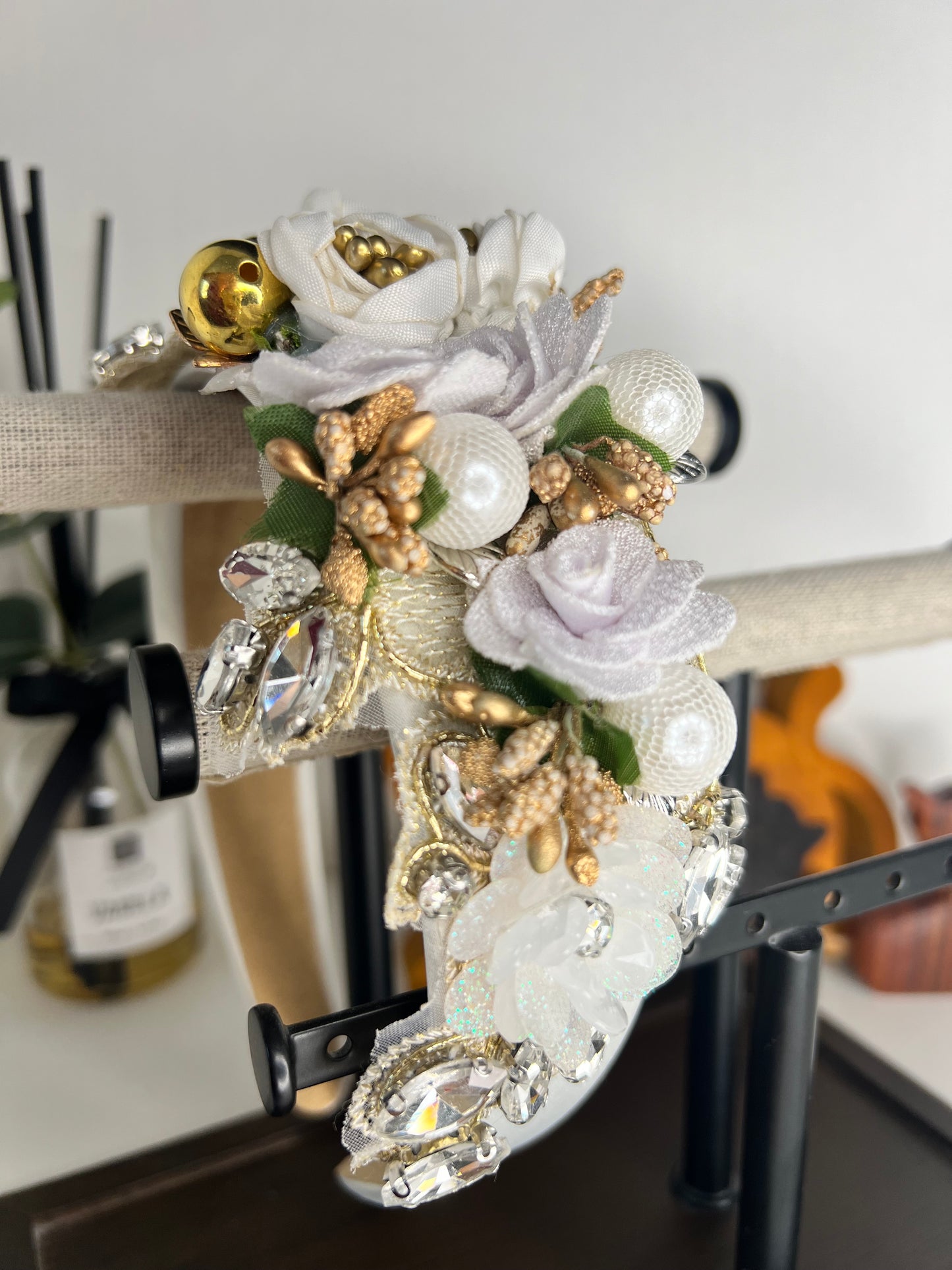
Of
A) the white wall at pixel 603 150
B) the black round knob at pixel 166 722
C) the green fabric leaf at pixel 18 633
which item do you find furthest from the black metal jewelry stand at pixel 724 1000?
the white wall at pixel 603 150

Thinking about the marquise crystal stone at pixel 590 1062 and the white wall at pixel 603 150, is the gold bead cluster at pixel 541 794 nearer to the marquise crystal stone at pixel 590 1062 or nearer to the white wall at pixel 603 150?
the marquise crystal stone at pixel 590 1062

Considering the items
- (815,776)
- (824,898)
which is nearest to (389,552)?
(824,898)

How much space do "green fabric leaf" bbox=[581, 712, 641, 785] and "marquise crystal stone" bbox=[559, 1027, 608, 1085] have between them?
8 cm

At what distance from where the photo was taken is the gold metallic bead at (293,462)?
10.7 inches

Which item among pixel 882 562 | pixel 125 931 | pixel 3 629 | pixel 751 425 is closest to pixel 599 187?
pixel 751 425

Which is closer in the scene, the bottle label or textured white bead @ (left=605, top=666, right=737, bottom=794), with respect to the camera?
textured white bead @ (left=605, top=666, right=737, bottom=794)

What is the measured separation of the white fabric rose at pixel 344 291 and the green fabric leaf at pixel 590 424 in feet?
0.16

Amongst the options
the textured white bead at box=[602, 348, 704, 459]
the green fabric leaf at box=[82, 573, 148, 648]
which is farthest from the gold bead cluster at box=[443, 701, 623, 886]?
the green fabric leaf at box=[82, 573, 148, 648]

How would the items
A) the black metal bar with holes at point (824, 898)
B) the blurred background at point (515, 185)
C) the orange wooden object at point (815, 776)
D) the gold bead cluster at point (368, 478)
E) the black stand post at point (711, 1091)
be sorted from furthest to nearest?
the orange wooden object at point (815, 776), the blurred background at point (515, 185), the black stand post at point (711, 1091), the black metal bar with holes at point (824, 898), the gold bead cluster at point (368, 478)

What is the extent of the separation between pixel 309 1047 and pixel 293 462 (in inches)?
6.6

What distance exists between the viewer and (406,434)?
270mm

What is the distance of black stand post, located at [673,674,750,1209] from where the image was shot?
0.50m

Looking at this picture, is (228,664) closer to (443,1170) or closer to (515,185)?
(443,1170)

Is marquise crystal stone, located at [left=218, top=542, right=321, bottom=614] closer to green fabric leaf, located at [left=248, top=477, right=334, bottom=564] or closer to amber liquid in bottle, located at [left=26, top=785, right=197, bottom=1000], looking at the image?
green fabric leaf, located at [left=248, top=477, right=334, bottom=564]
